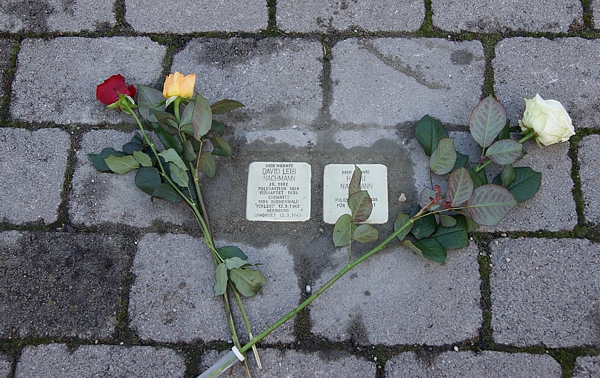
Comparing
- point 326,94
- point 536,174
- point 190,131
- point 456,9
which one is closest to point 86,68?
point 190,131

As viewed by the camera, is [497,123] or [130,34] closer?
[497,123]

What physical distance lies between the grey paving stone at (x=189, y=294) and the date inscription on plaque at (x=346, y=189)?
0.22 metres

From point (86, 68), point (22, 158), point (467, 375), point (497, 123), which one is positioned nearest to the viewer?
point (467, 375)

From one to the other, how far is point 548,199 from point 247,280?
40.5 inches

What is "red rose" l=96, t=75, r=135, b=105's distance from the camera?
1705 millimetres

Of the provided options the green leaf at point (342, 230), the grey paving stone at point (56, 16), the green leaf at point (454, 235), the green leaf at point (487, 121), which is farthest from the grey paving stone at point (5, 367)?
the green leaf at point (487, 121)

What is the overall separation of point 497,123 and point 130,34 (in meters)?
1.40

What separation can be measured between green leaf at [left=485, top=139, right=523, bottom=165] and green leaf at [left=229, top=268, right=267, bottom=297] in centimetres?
82

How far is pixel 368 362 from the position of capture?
1.51 metres

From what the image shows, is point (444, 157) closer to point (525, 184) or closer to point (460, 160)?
point (460, 160)

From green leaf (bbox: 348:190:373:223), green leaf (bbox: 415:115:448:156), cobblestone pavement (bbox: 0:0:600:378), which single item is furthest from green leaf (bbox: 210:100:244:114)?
green leaf (bbox: 415:115:448:156)

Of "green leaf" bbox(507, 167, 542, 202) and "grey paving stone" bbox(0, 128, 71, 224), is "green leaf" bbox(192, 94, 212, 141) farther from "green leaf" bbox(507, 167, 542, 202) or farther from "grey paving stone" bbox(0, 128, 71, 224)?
"green leaf" bbox(507, 167, 542, 202)

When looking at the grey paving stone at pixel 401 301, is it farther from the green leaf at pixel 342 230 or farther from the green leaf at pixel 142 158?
the green leaf at pixel 142 158

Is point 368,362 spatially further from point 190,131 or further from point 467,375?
point 190,131
